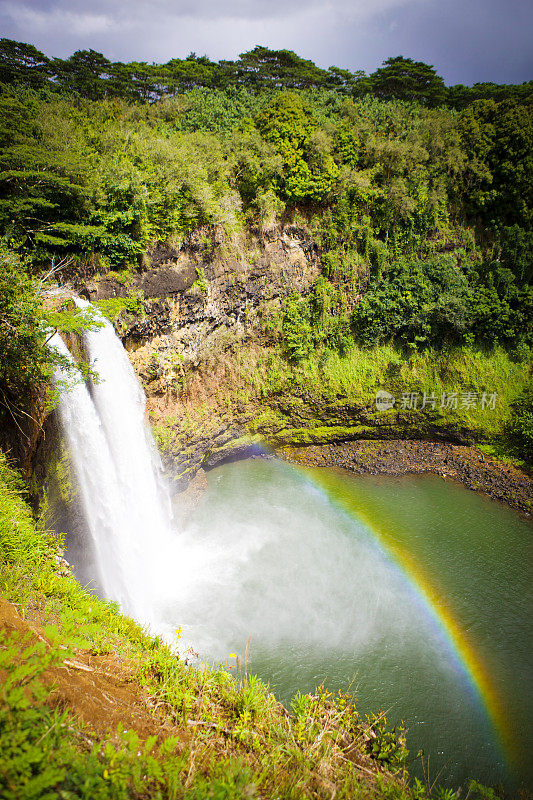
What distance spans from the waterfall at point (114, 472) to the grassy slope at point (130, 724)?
1.86 m

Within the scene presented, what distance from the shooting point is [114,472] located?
8109mm

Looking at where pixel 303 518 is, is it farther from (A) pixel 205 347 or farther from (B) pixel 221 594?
(A) pixel 205 347

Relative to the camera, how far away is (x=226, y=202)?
1229 cm

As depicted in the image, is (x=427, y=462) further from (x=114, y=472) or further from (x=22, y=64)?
(x=22, y=64)

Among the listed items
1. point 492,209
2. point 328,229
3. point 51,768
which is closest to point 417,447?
point 328,229

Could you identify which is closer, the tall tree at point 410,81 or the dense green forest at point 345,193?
the dense green forest at point 345,193

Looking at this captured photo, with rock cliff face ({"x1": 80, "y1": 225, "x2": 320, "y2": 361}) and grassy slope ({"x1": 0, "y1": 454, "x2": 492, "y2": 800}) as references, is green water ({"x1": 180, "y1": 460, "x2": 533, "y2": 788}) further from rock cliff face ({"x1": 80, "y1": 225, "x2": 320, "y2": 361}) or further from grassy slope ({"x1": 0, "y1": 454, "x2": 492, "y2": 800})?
rock cliff face ({"x1": 80, "y1": 225, "x2": 320, "y2": 361})

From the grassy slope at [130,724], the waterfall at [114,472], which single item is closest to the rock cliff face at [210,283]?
the waterfall at [114,472]

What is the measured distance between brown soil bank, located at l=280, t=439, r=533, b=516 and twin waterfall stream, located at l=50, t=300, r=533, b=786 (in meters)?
1.27

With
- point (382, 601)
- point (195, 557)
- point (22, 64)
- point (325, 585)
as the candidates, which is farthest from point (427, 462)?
point (22, 64)

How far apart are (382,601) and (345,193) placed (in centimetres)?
1385

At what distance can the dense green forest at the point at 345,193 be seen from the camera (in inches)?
417

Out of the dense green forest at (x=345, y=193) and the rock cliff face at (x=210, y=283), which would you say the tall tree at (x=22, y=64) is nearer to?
the dense green forest at (x=345, y=193)

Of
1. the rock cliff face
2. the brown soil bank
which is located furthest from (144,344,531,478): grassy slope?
the rock cliff face
